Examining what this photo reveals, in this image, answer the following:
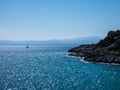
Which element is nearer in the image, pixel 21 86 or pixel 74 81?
pixel 21 86

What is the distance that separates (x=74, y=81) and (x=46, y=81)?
7.53 m

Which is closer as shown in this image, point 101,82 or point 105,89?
point 105,89

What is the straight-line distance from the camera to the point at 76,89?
57.1 meters

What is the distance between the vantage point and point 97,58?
11738cm

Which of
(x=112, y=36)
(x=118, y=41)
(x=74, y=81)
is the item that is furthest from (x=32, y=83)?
(x=112, y=36)

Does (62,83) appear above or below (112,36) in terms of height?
below

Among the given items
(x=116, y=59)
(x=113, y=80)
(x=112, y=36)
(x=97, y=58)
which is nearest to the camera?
(x=113, y=80)

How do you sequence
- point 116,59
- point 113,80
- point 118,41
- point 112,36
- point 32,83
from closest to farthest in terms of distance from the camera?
point 32,83
point 113,80
point 116,59
point 118,41
point 112,36

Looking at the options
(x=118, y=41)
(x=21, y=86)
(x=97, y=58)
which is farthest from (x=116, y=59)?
(x=21, y=86)

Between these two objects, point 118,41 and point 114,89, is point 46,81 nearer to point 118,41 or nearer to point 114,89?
point 114,89

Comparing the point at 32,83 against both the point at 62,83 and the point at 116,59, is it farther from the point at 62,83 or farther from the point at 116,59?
the point at 116,59

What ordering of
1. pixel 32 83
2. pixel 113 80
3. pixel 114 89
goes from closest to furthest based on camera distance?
pixel 114 89, pixel 32 83, pixel 113 80

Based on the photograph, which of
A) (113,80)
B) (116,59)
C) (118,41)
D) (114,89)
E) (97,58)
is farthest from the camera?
(118,41)

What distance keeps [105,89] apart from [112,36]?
97.4 meters
